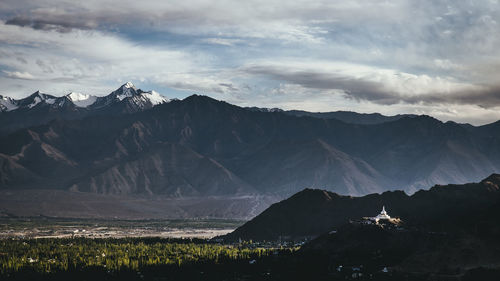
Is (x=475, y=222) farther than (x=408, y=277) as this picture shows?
Yes

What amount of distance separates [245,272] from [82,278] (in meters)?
45.9

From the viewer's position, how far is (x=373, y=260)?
193 m

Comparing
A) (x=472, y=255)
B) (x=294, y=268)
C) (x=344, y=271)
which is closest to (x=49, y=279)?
(x=294, y=268)

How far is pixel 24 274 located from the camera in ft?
625

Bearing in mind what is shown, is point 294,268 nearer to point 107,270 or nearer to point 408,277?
point 408,277

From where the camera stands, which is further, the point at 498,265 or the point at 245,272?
the point at 245,272

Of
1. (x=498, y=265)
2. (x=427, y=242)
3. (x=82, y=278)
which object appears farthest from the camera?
(x=427, y=242)

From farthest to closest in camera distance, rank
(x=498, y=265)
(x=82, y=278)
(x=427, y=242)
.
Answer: (x=427, y=242) < (x=82, y=278) < (x=498, y=265)

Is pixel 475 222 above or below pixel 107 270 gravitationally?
above

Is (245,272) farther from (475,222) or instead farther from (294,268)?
(475,222)

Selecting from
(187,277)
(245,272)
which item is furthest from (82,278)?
(245,272)

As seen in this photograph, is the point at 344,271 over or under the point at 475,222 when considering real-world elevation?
under

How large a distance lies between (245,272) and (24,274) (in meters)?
63.2

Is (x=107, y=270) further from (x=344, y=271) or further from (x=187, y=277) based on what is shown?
(x=344, y=271)
